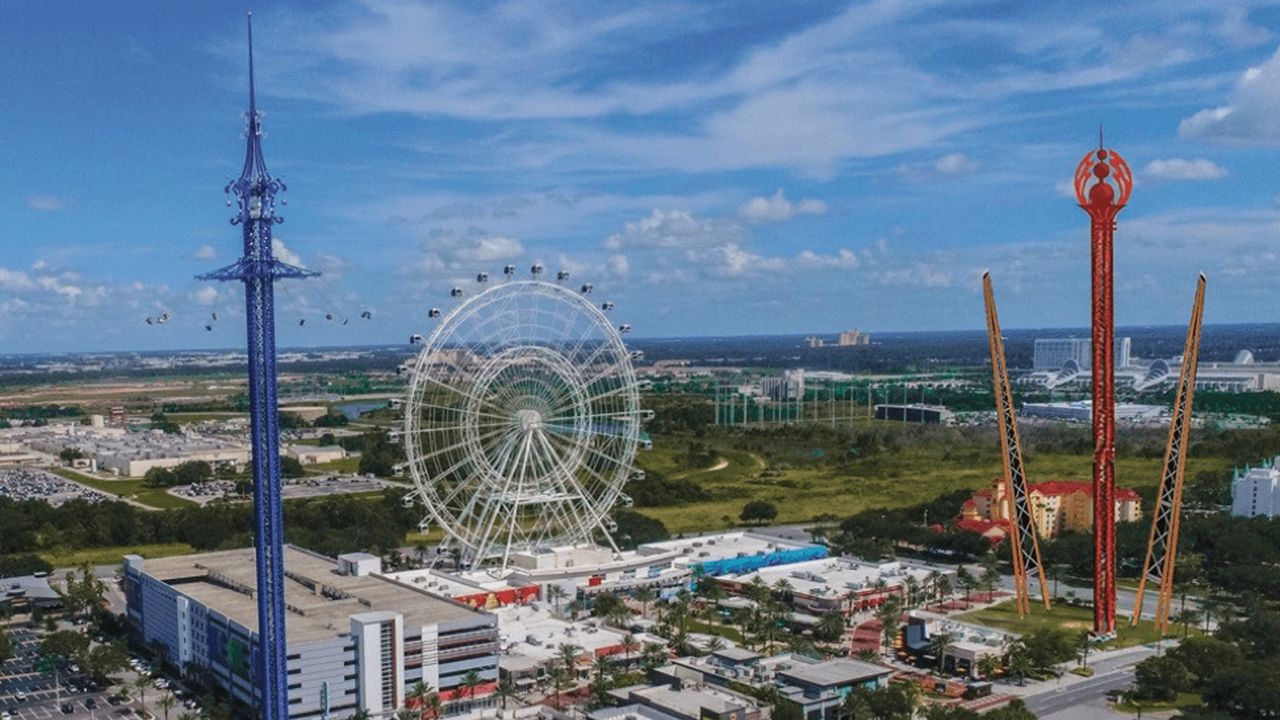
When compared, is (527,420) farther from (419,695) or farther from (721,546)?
(419,695)

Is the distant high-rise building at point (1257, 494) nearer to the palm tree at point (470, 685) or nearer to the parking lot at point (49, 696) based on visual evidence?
the palm tree at point (470, 685)

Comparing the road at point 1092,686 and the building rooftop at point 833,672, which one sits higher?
the building rooftop at point 833,672

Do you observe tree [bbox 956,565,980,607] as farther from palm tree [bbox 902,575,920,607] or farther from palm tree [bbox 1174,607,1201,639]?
palm tree [bbox 1174,607,1201,639]

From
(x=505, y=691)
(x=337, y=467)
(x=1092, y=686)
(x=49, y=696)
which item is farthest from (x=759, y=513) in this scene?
(x=337, y=467)

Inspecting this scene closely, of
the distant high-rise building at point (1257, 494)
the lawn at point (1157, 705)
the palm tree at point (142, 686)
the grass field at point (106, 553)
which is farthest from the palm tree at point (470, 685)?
the distant high-rise building at point (1257, 494)

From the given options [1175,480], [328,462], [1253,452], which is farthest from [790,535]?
[328,462]

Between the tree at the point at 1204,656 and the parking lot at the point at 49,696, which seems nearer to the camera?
the parking lot at the point at 49,696
